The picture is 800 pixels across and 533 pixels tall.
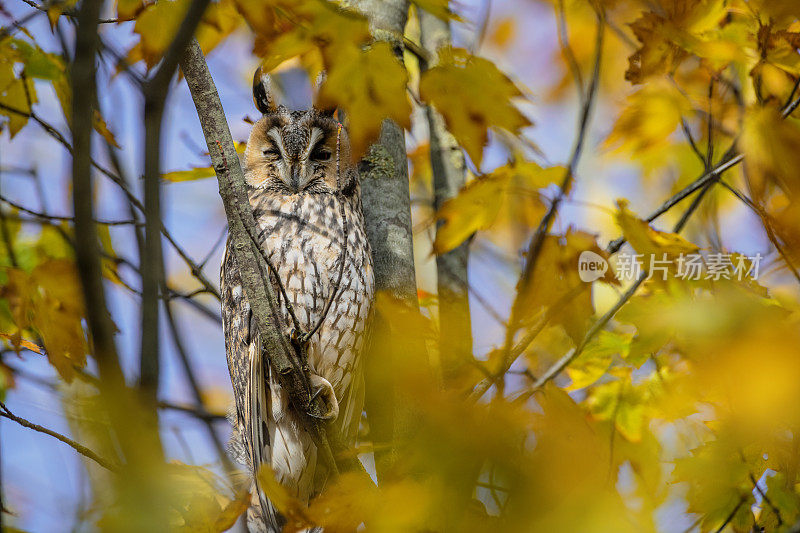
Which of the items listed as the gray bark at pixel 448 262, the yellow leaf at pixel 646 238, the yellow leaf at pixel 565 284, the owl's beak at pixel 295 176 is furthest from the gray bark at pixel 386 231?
the yellow leaf at pixel 646 238

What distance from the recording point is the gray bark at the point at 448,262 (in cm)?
231

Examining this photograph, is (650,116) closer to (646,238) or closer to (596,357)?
(646,238)

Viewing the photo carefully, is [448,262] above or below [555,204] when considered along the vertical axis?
above

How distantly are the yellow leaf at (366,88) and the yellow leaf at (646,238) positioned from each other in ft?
2.14

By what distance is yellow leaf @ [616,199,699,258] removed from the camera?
1886 millimetres

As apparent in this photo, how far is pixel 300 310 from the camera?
2.46 metres

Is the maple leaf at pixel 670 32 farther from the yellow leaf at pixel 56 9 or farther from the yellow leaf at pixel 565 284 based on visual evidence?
the yellow leaf at pixel 56 9

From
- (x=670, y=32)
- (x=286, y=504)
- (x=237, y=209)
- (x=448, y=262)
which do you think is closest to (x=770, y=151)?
(x=670, y=32)

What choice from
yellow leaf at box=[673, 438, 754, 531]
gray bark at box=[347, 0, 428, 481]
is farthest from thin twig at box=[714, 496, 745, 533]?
gray bark at box=[347, 0, 428, 481]

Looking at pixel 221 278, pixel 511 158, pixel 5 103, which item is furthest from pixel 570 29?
pixel 5 103

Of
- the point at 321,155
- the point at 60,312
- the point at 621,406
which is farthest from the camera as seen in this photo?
the point at 321,155

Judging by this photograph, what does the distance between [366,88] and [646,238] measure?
35.3 inches

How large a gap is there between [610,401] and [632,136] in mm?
941

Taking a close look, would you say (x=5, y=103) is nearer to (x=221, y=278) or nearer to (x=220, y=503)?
(x=221, y=278)
